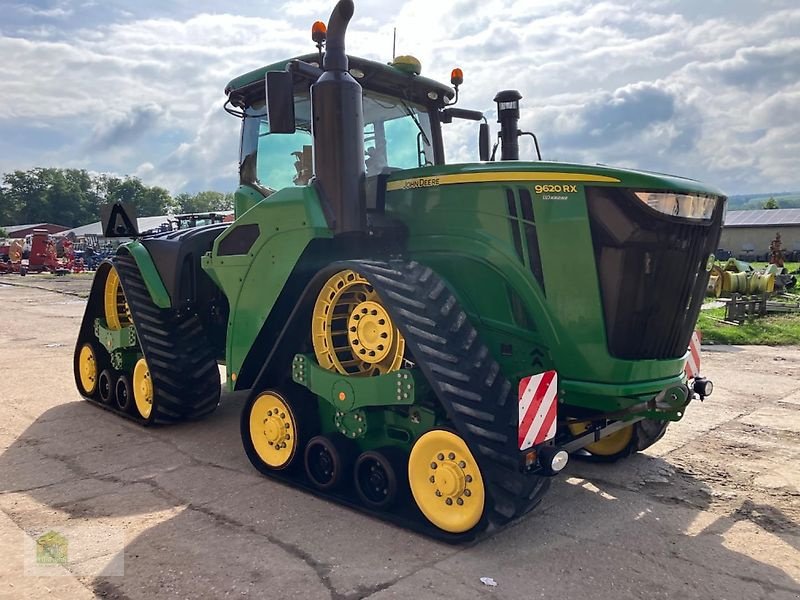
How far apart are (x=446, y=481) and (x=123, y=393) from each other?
4151 mm

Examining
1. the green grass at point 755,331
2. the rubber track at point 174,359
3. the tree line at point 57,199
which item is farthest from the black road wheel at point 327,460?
the tree line at point 57,199

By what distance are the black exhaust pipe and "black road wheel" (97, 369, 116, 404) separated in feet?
11.8

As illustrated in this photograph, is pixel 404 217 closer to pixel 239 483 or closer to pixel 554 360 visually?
pixel 554 360

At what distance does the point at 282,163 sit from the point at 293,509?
106 inches

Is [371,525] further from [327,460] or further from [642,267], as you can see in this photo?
[642,267]

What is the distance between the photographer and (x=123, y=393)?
6.55 meters

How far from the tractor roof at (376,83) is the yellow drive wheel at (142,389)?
2.48m

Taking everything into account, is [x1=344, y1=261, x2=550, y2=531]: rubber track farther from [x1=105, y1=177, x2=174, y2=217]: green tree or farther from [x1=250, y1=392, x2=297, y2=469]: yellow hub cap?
[x1=105, y1=177, x2=174, y2=217]: green tree

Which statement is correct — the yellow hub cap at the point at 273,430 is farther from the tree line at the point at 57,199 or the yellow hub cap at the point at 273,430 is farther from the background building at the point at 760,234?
the tree line at the point at 57,199

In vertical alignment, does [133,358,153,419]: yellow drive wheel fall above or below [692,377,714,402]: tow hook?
below

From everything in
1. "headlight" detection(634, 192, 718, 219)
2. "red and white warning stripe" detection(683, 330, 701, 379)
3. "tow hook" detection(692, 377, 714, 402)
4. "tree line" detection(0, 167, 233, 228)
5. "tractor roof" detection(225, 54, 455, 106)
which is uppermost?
"tree line" detection(0, 167, 233, 228)

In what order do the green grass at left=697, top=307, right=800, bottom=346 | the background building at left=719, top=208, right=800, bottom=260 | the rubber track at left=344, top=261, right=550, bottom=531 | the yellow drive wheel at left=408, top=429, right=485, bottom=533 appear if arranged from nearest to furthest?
the rubber track at left=344, top=261, right=550, bottom=531 < the yellow drive wheel at left=408, top=429, right=485, bottom=533 < the green grass at left=697, top=307, right=800, bottom=346 < the background building at left=719, top=208, right=800, bottom=260

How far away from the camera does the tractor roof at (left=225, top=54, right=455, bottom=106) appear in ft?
16.4

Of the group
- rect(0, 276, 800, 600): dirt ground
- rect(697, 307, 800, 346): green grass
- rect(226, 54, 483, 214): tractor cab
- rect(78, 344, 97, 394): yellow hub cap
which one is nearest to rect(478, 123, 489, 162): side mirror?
rect(226, 54, 483, 214): tractor cab
